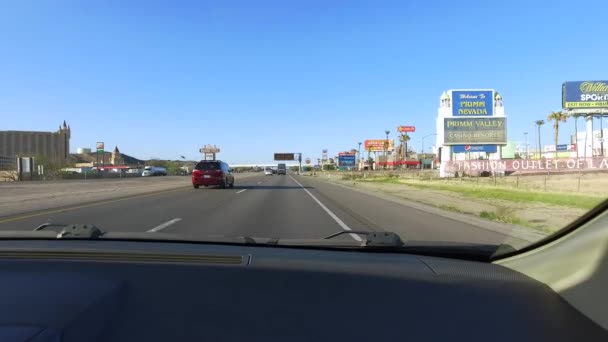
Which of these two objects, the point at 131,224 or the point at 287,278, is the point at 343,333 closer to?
the point at 287,278

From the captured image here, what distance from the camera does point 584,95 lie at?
2985 inches

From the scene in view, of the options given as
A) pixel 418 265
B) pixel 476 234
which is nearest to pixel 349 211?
pixel 476 234

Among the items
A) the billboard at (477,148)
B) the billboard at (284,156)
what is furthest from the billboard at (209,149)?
the billboard at (477,148)

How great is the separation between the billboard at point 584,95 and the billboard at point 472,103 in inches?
455

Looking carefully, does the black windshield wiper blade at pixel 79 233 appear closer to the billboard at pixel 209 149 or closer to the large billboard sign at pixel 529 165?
the large billboard sign at pixel 529 165

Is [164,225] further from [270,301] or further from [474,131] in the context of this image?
[474,131]

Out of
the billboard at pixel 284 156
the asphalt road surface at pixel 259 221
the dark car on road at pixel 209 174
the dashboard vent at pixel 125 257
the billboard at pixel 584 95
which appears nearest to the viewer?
the dashboard vent at pixel 125 257

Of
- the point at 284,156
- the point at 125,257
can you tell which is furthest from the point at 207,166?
the point at 284,156

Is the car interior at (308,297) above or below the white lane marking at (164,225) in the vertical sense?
above

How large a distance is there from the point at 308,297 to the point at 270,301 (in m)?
0.21

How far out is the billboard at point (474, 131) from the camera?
72562mm

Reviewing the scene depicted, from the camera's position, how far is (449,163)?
72.2 meters

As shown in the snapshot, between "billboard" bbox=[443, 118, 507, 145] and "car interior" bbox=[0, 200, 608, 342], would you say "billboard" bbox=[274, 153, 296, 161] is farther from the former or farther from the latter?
"car interior" bbox=[0, 200, 608, 342]

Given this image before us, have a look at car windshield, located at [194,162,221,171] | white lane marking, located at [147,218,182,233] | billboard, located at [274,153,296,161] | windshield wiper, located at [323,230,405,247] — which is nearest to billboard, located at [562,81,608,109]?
car windshield, located at [194,162,221,171]
